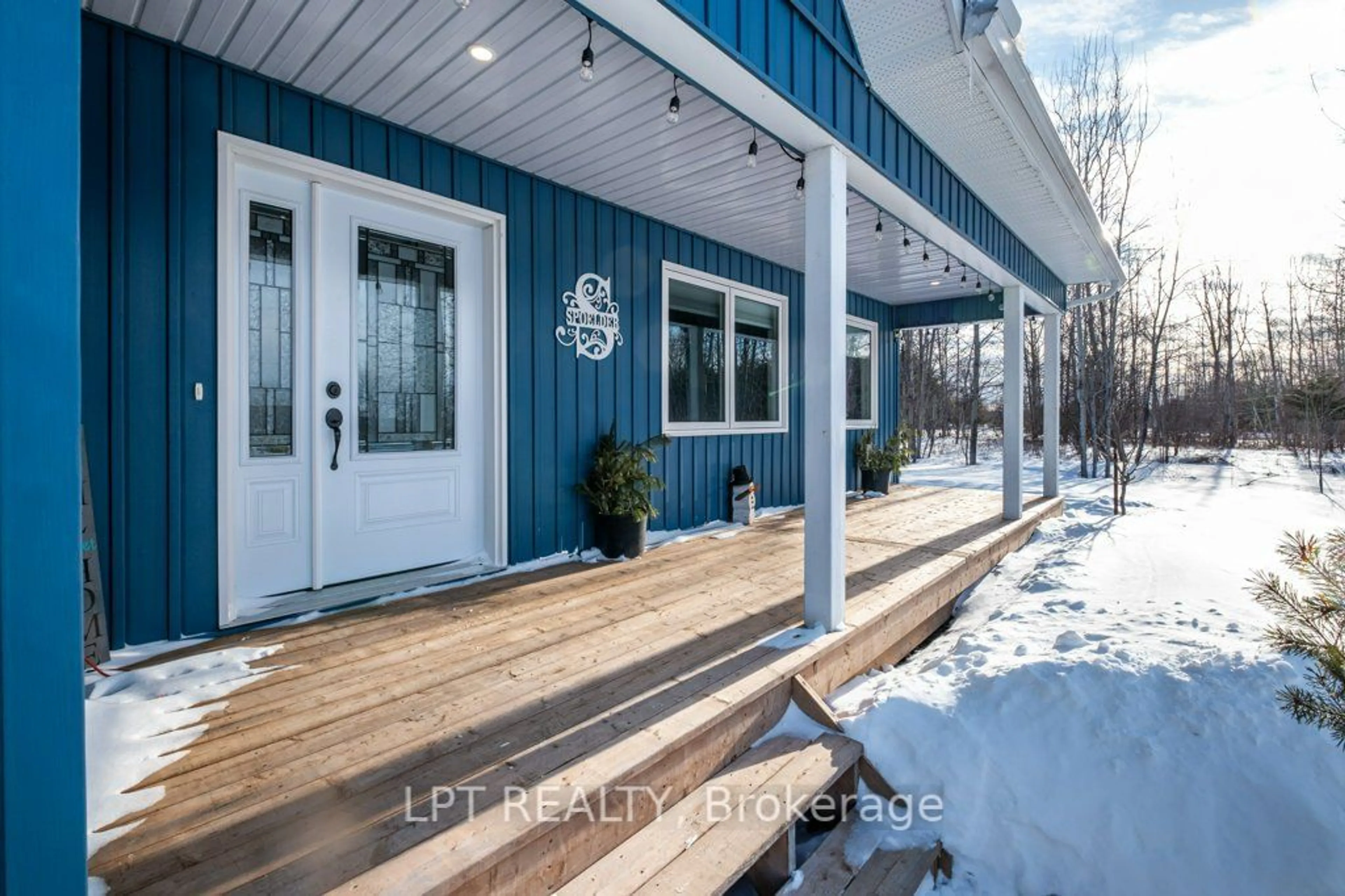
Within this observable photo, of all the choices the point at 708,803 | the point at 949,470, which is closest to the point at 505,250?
the point at 708,803

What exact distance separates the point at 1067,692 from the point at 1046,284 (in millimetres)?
5322

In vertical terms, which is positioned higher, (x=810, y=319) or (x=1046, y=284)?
(x=1046, y=284)

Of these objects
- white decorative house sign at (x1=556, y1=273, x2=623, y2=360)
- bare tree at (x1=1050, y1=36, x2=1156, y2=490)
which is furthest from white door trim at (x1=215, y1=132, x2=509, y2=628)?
bare tree at (x1=1050, y1=36, x2=1156, y2=490)

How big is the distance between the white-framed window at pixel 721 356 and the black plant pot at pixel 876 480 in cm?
170

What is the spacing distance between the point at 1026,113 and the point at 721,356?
2734mm

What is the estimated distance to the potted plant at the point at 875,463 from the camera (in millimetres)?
7176

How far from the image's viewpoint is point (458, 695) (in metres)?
2.04

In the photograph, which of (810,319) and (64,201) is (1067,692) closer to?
(810,319)

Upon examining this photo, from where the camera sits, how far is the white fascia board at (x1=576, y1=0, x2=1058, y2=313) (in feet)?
6.03

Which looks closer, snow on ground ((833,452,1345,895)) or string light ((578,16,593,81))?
snow on ground ((833,452,1345,895))

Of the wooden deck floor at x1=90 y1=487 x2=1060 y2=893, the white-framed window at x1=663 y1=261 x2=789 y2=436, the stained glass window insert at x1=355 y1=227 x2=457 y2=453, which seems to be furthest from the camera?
the white-framed window at x1=663 y1=261 x2=789 y2=436

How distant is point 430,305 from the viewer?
3332 mm

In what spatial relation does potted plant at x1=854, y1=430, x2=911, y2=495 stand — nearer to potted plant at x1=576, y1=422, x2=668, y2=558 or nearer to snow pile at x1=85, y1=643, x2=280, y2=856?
potted plant at x1=576, y1=422, x2=668, y2=558

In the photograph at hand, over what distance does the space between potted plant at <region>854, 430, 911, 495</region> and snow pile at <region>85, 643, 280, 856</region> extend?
20.4 ft
